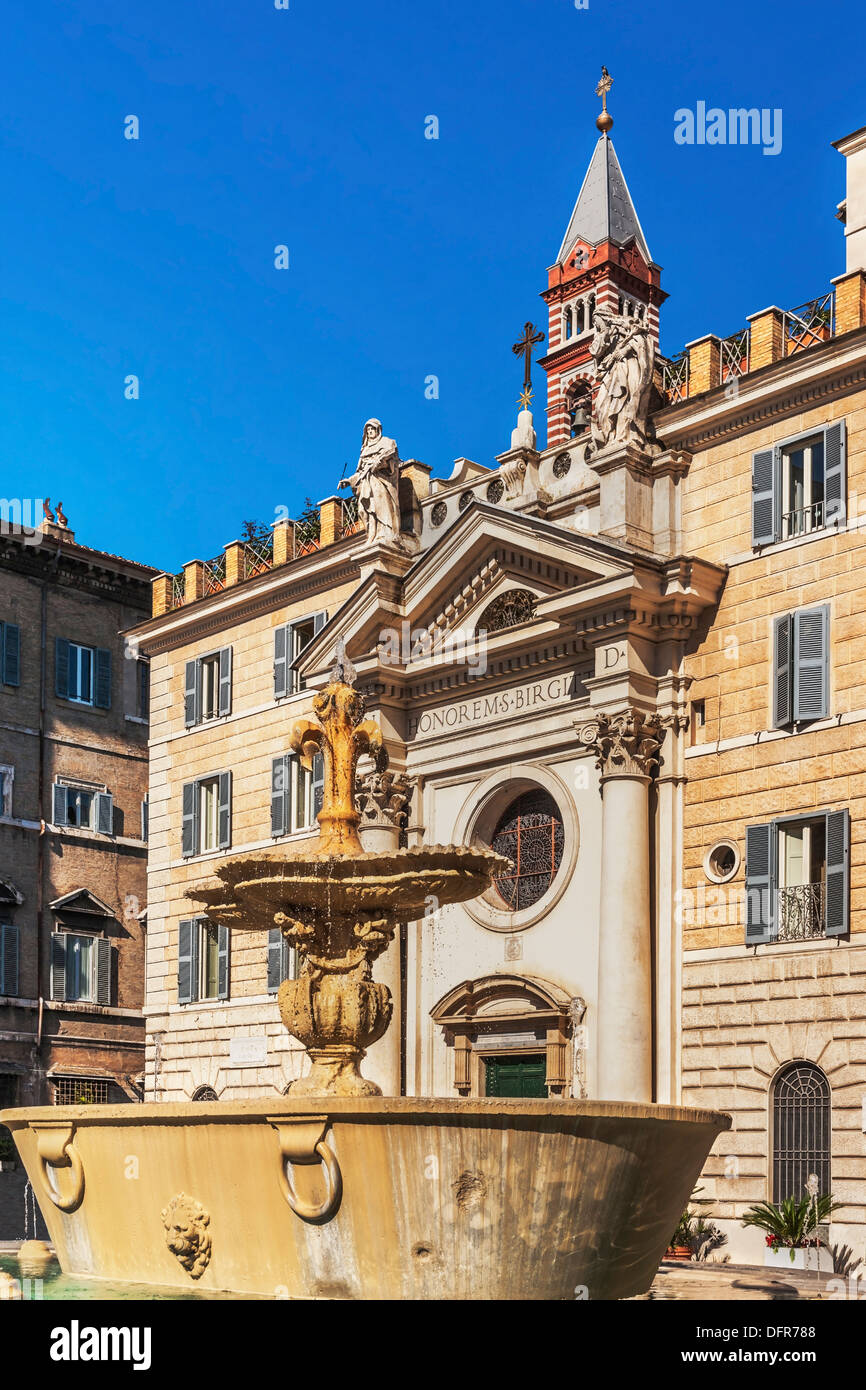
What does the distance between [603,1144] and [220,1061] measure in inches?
834

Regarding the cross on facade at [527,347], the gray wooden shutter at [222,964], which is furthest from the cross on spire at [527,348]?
the gray wooden shutter at [222,964]

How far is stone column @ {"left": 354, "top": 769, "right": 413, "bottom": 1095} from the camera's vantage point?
28297 millimetres

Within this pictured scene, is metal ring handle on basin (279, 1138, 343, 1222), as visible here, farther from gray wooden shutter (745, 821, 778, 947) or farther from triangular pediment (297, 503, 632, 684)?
triangular pediment (297, 503, 632, 684)

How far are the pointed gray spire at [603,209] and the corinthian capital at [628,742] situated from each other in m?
29.0

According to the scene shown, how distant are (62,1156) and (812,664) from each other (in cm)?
1315

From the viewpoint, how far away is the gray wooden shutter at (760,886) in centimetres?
2344

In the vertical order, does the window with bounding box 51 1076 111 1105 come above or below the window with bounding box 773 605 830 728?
below

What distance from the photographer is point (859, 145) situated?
2805 cm

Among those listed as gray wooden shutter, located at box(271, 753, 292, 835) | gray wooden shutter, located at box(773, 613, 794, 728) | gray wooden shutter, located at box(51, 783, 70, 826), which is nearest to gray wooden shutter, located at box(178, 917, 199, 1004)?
gray wooden shutter, located at box(271, 753, 292, 835)

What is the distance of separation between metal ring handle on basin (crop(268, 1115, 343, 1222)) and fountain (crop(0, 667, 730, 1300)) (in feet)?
0.04

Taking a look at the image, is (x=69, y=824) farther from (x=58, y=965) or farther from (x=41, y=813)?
(x=58, y=965)

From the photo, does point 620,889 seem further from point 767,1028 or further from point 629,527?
point 629,527

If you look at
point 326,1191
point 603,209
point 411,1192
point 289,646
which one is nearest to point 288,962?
point 289,646

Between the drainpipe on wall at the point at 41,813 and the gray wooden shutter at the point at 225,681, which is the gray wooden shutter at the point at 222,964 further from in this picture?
the drainpipe on wall at the point at 41,813
